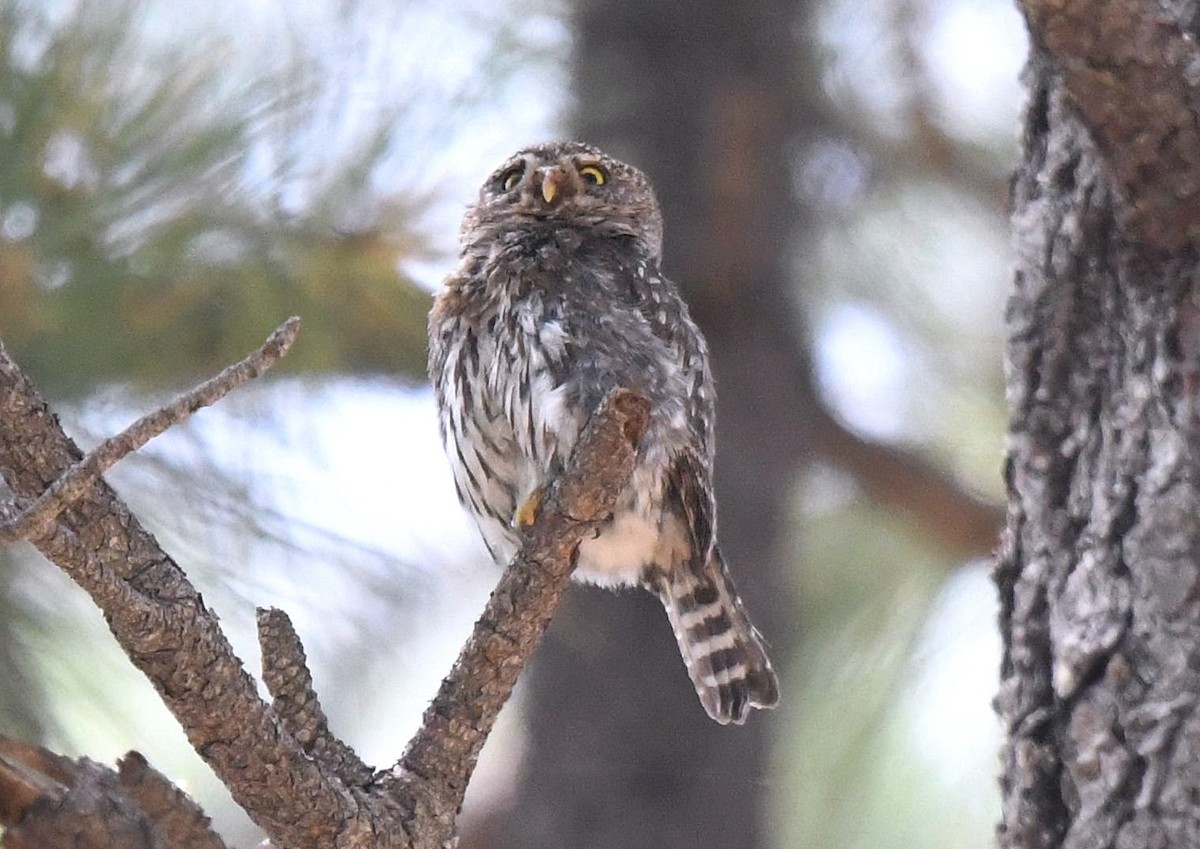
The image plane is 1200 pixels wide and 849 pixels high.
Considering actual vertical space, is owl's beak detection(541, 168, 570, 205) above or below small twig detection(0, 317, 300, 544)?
above

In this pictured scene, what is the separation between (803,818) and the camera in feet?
14.1

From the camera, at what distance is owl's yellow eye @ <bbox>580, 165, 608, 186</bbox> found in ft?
11.2

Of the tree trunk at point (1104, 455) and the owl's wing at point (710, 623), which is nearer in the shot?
the tree trunk at point (1104, 455)

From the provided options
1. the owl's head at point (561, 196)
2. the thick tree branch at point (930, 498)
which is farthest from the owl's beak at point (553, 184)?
the thick tree branch at point (930, 498)

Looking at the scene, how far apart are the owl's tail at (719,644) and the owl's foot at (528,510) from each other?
369 mm

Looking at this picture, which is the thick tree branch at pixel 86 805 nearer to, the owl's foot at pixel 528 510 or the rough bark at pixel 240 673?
the rough bark at pixel 240 673

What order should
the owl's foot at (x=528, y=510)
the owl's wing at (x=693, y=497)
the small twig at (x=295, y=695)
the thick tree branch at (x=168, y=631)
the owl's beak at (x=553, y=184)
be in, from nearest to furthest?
the thick tree branch at (x=168, y=631)
the small twig at (x=295, y=695)
the owl's foot at (x=528, y=510)
the owl's wing at (x=693, y=497)
the owl's beak at (x=553, y=184)

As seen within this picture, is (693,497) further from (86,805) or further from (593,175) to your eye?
(86,805)

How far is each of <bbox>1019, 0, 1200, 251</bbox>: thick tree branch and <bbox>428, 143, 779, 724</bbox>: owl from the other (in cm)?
91

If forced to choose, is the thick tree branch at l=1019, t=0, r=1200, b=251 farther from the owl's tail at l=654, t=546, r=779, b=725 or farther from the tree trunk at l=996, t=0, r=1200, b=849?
the owl's tail at l=654, t=546, r=779, b=725

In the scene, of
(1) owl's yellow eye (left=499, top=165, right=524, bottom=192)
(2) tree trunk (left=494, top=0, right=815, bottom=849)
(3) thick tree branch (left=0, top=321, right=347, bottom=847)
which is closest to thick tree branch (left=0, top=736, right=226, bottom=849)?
(3) thick tree branch (left=0, top=321, right=347, bottom=847)

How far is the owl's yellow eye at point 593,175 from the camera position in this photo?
3414mm

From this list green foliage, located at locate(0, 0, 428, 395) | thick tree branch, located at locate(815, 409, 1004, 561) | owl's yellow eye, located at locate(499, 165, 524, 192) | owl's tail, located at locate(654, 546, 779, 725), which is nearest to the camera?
green foliage, located at locate(0, 0, 428, 395)

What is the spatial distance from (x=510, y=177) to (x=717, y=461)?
39.9 inches
